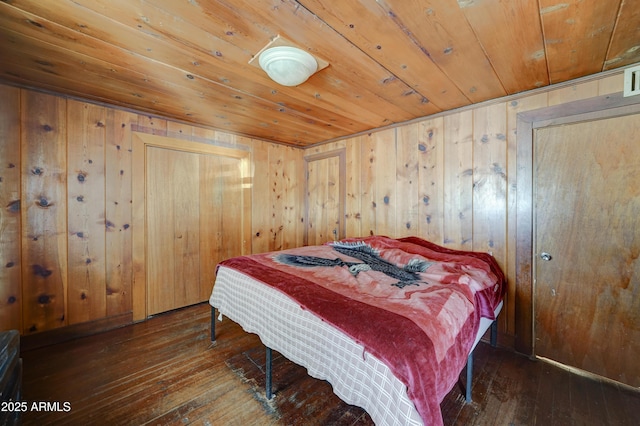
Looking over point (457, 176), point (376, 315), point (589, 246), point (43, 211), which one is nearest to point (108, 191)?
point (43, 211)

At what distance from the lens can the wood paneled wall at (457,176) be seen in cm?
208

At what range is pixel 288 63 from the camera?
4.87 feet

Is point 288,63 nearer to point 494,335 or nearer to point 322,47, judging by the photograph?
point 322,47

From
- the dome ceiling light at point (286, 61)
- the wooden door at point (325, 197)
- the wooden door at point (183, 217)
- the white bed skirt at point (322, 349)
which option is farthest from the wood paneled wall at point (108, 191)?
the dome ceiling light at point (286, 61)

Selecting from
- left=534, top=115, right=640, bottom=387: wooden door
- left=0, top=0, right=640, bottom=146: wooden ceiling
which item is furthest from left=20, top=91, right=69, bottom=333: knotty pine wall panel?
left=534, top=115, right=640, bottom=387: wooden door

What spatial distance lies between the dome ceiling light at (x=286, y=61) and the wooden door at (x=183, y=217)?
1794 millimetres

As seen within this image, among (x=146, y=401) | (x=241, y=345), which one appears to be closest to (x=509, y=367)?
(x=241, y=345)

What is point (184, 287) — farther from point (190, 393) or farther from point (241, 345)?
point (190, 393)

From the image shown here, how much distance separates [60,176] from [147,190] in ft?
A: 2.17

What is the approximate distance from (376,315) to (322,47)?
1530mm

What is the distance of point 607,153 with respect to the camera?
1699 millimetres

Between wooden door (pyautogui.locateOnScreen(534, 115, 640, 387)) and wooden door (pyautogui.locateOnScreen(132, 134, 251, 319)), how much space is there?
3238mm

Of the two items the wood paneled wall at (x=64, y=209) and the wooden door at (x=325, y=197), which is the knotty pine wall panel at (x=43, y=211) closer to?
the wood paneled wall at (x=64, y=209)

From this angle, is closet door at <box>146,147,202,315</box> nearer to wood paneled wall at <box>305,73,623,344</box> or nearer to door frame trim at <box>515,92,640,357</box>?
wood paneled wall at <box>305,73,623,344</box>
